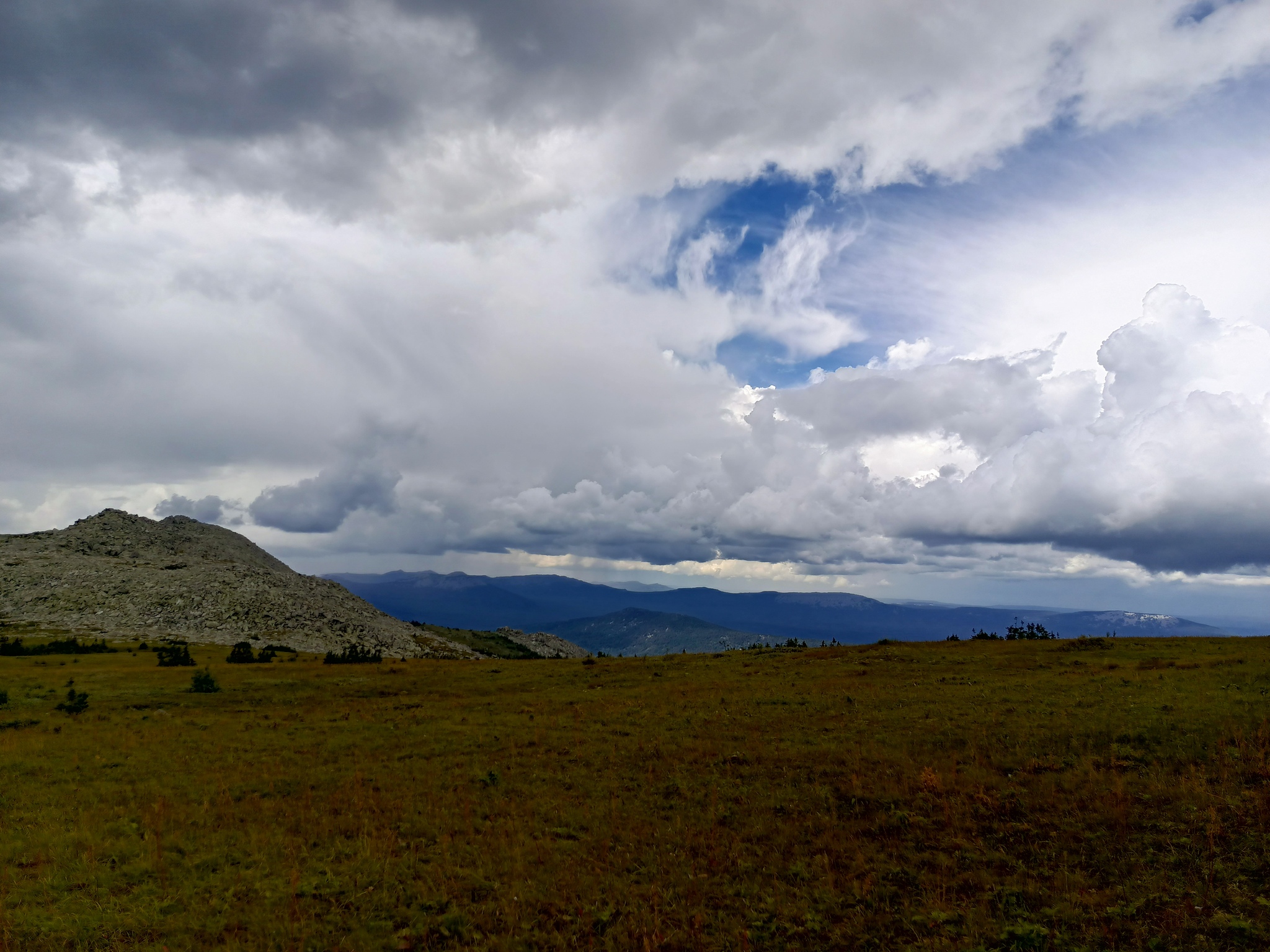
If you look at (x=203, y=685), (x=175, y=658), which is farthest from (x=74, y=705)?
(x=175, y=658)

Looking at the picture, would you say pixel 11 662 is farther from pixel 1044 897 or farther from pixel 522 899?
pixel 1044 897

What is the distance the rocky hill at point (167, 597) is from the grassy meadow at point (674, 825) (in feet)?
221

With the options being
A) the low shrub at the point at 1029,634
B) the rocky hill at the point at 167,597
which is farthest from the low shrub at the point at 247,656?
the low shrub at the point at 1029,634

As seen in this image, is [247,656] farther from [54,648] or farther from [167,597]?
[167,597]

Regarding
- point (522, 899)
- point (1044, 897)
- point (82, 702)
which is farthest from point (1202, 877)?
point (82, 702)

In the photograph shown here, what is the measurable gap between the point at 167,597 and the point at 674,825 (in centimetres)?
12028

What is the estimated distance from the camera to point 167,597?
107 m

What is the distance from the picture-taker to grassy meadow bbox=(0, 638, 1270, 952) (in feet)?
47.1

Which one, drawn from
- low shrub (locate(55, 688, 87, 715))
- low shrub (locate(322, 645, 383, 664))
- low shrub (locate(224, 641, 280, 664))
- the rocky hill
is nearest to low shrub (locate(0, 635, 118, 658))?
the rocky hill

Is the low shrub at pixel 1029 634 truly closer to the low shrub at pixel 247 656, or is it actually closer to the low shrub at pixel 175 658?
the low shrub at pixel 247 656

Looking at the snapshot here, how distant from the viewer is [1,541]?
12962 centimetres

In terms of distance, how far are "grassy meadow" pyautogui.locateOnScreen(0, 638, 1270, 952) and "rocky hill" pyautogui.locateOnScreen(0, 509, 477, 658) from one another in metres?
67.4

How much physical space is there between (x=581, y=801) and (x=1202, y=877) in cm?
1786

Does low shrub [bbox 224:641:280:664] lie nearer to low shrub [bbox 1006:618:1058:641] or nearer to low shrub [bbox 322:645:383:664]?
low shrub [bbox 322:645:383:664]
